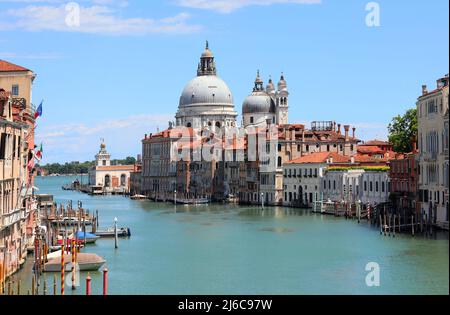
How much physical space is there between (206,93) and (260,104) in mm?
7974

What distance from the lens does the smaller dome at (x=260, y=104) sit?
68625 millimetres

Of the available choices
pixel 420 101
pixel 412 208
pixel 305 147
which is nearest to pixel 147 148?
pixel 305 147

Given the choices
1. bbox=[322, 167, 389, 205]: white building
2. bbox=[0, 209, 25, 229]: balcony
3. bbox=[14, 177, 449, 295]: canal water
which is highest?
bbox=[322, 167, 389, 205]: white building

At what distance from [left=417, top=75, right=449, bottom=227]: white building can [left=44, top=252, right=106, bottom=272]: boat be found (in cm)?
812

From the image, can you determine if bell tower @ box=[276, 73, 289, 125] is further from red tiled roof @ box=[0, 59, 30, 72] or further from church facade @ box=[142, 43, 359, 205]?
red tiled roof @ box=[0, 59, 30, 72]

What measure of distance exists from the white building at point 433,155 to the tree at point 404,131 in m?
12.7

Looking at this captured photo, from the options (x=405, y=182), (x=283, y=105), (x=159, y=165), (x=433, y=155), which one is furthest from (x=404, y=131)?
(x=159, y=165)

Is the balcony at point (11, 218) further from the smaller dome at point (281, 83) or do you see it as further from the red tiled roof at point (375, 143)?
the smaller dome at point (281, 83)

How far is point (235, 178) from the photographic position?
5603 centimetres

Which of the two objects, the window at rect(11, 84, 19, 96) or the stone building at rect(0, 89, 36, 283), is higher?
the window at rect(11, 84, 19, 96)

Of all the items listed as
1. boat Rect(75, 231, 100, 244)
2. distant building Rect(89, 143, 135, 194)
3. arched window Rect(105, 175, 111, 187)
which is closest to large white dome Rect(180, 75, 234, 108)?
distant building Rect(89, 143, 135, 194)

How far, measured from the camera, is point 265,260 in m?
20.2

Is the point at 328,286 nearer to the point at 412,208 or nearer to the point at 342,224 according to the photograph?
the point at 412,208

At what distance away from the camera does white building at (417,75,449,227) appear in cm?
2066
